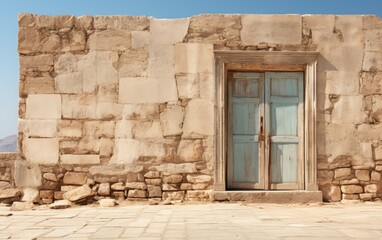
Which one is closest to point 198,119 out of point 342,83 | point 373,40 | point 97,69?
point 97,69

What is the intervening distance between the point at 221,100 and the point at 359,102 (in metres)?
2.10

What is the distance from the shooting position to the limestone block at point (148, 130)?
6.02m

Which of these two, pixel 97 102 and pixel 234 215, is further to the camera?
pixel 97 102

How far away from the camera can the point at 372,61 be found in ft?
20.3

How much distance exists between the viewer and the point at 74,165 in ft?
19.7

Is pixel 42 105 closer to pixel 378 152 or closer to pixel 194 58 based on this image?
pixel 194 58

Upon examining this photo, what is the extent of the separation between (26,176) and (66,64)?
1.76 meters

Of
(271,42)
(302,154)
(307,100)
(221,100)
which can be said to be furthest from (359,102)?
(221,100)

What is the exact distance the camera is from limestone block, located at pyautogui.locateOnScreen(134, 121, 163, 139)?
602 cm

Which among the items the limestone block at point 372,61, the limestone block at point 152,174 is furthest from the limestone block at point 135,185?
the limestone block at point 372,61

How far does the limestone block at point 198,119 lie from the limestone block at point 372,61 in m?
2.44

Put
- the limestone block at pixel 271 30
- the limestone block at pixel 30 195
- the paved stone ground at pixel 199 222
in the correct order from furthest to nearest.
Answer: the limestone block at pixel 271 30
the limestone block at pixel 30 195
the paved stone ground at pixel 199 222

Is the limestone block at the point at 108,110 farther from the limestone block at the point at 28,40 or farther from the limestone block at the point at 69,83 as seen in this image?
the limestone block at the point at 28,40

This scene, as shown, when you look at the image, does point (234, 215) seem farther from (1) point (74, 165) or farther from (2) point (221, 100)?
(1) point (74, 165)
